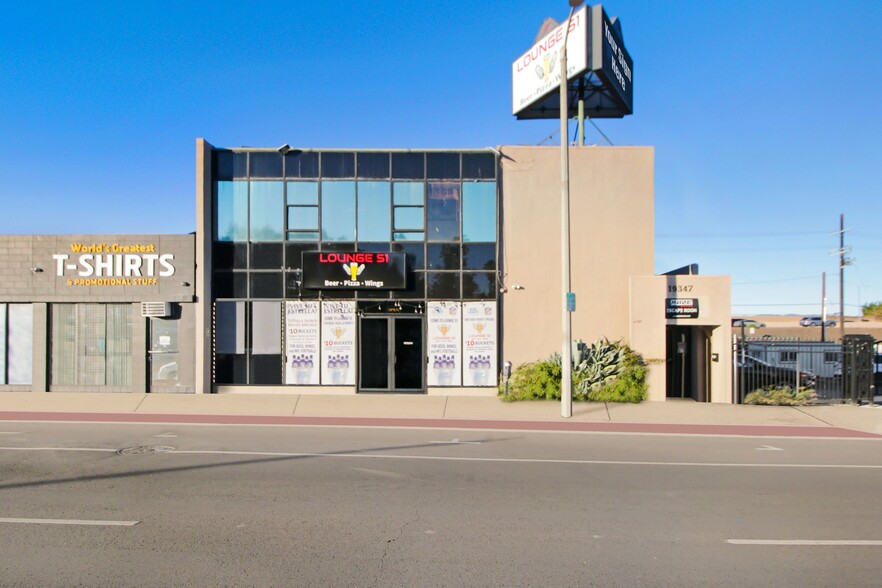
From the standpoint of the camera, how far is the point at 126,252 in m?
17.5

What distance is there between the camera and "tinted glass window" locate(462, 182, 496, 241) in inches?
699

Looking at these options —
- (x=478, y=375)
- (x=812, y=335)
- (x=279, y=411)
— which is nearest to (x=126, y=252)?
(x=279, y=411)

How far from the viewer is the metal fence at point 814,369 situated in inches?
634

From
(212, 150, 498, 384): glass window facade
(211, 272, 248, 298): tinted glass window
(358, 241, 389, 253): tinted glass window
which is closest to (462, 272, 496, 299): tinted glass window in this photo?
(212, 150, 498, 384): glass window facade

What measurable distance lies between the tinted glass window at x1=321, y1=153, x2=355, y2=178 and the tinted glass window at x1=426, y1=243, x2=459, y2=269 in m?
3.03

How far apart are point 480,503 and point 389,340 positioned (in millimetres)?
10240

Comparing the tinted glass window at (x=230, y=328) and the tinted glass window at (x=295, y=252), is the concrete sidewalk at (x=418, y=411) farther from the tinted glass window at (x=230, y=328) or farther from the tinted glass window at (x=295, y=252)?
the tinted glass window at (x=295, y=252)

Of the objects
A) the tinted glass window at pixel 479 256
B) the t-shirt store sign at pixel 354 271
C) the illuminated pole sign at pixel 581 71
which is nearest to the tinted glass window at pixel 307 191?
the t-shirt store sign at pixel 354 271

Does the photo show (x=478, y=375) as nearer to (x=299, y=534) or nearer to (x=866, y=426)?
(x=866, y=426)

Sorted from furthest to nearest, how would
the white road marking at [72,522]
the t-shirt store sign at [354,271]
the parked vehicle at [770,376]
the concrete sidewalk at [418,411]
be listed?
the t-shirt store sign at [354,271] → the parked vehicle at [770,376] → the concrete sidewalk at [418,411] → the white road marking at [72,522]

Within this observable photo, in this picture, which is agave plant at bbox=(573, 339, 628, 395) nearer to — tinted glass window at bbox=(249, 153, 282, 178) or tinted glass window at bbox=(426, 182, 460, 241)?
tinted glass window at bbox=(426, 182, 460, 241)

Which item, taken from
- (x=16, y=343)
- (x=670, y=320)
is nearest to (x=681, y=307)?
(x=670, y=320)

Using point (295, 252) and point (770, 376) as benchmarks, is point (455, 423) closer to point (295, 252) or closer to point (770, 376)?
point (295, 252)

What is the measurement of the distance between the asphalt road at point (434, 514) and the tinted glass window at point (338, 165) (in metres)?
8.53
